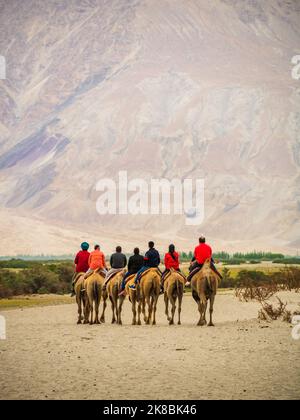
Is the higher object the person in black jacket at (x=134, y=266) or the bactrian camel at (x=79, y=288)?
the person in black jacket at (x=134, y=266)

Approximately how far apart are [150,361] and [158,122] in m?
132

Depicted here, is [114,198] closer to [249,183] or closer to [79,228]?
[79,228]

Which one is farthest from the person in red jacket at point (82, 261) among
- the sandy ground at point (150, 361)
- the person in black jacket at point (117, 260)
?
the sandy ground at point (150, 361)

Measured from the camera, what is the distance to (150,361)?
558 inches

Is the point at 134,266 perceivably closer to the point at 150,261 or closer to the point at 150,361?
the point at 150,261

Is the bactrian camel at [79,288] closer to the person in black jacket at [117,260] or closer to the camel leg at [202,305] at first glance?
the person in black jacket at [117,260]

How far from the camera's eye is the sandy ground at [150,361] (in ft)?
37.6

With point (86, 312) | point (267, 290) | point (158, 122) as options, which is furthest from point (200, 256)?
point (158, 122)

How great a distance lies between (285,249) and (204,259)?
9224 centimetres

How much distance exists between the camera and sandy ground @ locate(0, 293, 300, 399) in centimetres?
1146

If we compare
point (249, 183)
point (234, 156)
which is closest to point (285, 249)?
point (249, 183)

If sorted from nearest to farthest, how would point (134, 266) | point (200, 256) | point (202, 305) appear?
point (200, 256)
point (202, 305)
point (134, 266)

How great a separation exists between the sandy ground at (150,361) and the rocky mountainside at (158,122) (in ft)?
301

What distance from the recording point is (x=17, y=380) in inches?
487
